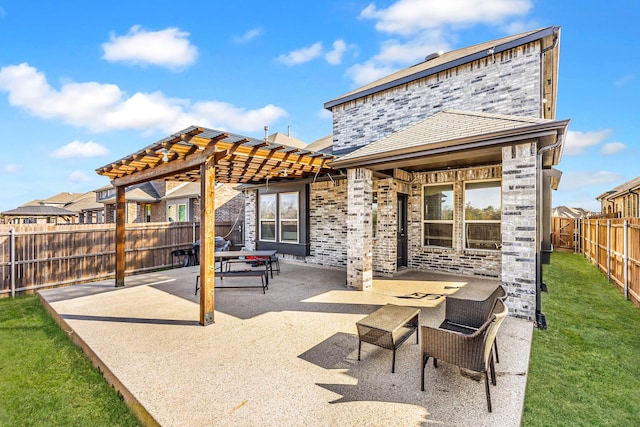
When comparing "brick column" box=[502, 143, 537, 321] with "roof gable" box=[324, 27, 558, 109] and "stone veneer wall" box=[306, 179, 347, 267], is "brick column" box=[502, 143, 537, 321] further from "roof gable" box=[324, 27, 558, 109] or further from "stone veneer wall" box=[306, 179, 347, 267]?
"stone veneer wall" box=[306, 179, 347, 267]

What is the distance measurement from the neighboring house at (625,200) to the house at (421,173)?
1174cm

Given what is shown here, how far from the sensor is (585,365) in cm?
380

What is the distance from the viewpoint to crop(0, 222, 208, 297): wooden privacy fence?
311 inches

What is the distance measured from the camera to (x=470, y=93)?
8.52 meters

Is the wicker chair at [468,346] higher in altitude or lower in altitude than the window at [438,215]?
lower

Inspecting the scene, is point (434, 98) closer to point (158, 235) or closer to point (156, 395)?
point (156, 395)

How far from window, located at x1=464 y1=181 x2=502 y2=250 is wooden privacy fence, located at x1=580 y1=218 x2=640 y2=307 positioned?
2622 mm

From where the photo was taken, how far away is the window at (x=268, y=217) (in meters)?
12.0

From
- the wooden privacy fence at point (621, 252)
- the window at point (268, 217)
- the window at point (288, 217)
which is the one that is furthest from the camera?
the window at point (268, 217)

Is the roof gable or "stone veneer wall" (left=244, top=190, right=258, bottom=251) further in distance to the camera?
"stone veneer wall" (left=244, top=190, right=258, bottom=251)

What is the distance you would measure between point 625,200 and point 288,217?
24023 millimetres

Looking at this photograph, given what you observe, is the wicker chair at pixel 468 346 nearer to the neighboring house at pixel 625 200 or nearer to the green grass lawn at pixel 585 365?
the green grass lawn at pixel 585 365

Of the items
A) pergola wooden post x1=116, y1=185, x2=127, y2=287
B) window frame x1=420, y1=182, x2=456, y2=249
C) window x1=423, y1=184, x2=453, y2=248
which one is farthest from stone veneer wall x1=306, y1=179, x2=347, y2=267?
pergola wooden post x1=116, y1=185, x2=127, y2=287

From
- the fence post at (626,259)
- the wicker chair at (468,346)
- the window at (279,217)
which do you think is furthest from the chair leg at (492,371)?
the window at (279,217)
